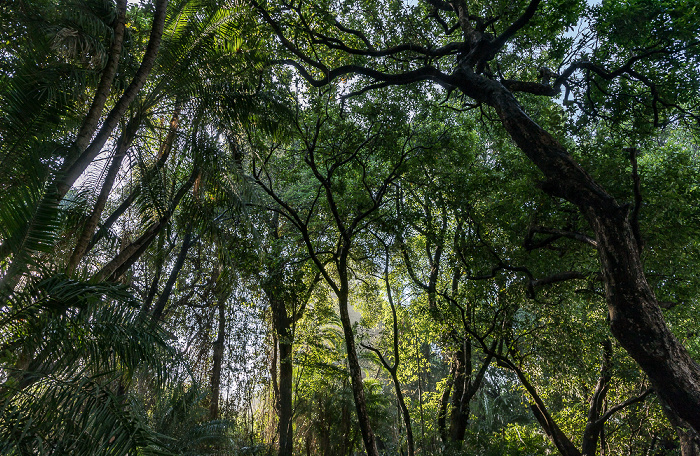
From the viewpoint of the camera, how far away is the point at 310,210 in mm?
6781

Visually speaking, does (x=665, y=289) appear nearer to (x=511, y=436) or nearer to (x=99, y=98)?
(x=511, y=436)

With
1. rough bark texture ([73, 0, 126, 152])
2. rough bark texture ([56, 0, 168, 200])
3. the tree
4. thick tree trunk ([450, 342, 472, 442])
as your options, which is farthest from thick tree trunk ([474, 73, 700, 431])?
thick tree trunk ([450, 342, 472, 442])

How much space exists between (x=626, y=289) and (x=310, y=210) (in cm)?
468

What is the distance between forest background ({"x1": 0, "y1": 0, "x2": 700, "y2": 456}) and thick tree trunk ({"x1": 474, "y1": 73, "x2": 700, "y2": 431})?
2 cm

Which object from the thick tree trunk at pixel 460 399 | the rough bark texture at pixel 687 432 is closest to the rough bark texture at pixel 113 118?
the rough bark texture at pixel 687 432

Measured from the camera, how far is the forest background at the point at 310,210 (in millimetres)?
2969

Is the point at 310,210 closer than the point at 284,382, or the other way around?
the point at 310,210

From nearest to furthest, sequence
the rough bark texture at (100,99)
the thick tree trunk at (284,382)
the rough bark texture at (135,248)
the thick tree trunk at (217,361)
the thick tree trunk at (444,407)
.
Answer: the rough bark texture at (100,99), the rough bark texture at (135,248), the thick tree trunk at (217,361), the thick tree trunk at (284,382), the thick tree trunk at (444,407)

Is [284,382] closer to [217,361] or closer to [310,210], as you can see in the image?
[217,361]

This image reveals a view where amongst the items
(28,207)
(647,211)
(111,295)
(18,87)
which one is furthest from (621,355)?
(18,87)

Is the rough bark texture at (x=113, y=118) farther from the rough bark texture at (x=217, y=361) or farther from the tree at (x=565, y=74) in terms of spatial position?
the rough bark texture at (x=217, y=361)

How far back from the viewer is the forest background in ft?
9.74

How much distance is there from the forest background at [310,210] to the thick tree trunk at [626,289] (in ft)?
0.06

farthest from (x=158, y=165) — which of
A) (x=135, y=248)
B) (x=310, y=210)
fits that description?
(x=310, y=210)
